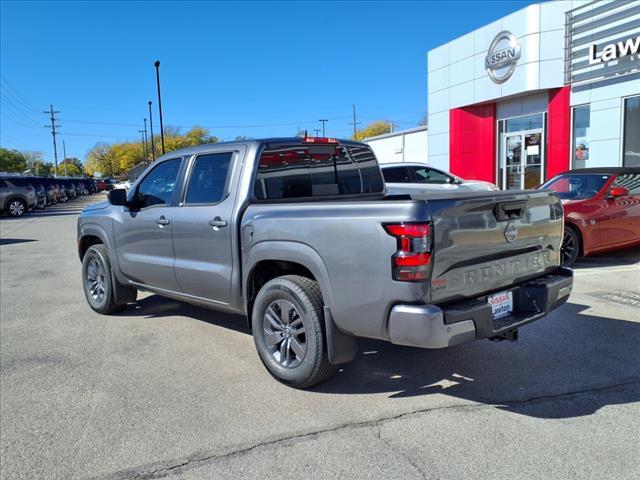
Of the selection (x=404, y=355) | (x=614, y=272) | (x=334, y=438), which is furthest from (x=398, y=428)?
(x=614, y=272)

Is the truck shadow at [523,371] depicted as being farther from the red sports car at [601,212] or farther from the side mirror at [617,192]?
the side mirror at [617,192]

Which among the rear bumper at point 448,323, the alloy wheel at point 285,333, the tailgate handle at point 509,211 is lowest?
the alloy wheel at point 285,333

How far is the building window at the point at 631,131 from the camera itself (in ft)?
46.6

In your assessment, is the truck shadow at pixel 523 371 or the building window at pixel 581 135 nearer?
the truck shadow at pixel 523 371

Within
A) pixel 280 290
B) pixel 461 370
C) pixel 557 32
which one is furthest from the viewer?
pixel 557 32

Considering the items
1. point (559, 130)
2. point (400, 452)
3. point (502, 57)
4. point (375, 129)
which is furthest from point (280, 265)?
point (375, 129)

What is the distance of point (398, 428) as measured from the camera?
11.5 ft

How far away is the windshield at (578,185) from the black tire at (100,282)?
21.5 feet

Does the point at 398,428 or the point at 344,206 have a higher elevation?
the point at 344,206

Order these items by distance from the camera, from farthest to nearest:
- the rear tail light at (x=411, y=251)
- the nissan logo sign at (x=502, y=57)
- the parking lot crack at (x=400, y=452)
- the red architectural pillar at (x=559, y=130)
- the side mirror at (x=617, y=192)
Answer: the nissan logo sign at (x=502, y=57) → the red architectural pillar at (x=559, y=130) → the side mirror at (x=617, y=192) → the rear tail light at (x=411, y=251) → the parking lot crack at (x=400, y=452)

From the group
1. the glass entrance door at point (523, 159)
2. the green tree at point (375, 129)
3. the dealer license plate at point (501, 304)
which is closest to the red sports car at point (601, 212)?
the dealer license plate at point (501, 304)

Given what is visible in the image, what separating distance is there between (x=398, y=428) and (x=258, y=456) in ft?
2.99

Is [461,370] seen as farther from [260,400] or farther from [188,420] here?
[188,420]

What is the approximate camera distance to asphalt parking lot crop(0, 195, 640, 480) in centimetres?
313
